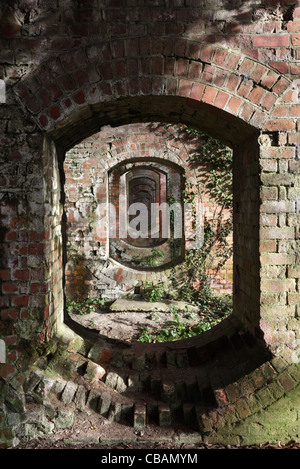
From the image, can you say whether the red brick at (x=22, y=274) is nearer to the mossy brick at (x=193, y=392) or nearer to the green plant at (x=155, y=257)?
the mossy brick at (x=193, y=392)

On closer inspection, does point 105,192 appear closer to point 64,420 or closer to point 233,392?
point 64,420

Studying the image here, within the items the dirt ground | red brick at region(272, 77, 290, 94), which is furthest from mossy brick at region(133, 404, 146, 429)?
red brick at region(272, 77, 290, 94)

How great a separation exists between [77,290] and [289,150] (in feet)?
18.0

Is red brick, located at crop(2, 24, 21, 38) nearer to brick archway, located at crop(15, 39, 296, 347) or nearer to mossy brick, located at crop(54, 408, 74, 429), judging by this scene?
brick archway, located at crop(15, 39, 296, 347)

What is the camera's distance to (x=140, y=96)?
2605 mm

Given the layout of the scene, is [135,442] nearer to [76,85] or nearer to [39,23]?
[76,85]

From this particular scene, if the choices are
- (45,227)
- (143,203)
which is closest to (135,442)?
(45,227)

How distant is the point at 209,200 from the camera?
7051 mm
